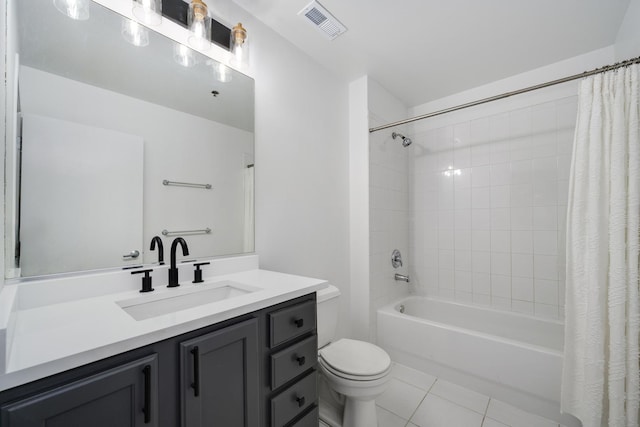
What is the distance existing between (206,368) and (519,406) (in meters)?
1.99

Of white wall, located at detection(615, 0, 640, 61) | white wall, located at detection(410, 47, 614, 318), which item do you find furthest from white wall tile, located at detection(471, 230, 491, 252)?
white wall, located at detection(615, 0, 640, 61)

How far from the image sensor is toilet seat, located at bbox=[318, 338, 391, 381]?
4.42ft

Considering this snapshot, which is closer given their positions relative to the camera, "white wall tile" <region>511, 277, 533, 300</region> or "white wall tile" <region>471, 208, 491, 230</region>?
"white wall tile" <region>511, 277, 533, 300</region>

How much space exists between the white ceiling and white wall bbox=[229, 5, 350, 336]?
0.17m

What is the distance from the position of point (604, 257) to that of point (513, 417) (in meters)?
1.11

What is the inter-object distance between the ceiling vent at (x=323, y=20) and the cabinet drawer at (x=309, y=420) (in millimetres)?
2061

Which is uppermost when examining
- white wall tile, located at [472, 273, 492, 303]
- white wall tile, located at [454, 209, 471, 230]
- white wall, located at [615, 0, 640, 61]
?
white wall, located at [615, 0, 640, 61]

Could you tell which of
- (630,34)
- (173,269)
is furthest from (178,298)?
(630,34)

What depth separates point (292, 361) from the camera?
3.51 feet

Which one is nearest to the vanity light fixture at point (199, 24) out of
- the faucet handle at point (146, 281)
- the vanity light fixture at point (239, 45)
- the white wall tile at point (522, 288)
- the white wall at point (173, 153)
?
the vanity light fixture at point (239, 45)

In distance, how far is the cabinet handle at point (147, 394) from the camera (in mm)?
660

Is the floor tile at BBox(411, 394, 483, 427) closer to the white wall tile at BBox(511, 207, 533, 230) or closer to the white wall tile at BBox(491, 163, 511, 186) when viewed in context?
the white wall tile at BBox(511, 207, 533, 230)

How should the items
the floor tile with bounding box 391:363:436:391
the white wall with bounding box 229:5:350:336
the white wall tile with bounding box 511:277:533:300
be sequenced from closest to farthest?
the white wall with bounding box 229:5:350:336 < the floor tile with bounding box 391:363:436:391 < the white wall tile with bounding box 511:277:533:300

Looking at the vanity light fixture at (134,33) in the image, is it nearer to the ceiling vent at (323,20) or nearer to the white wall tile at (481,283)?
the ceiling vent at (323,20)
